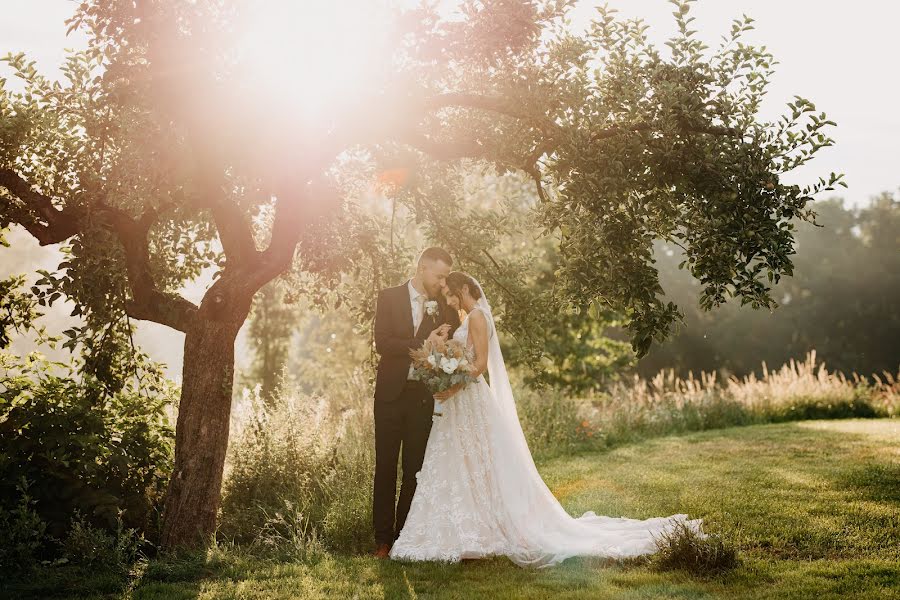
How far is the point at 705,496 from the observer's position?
8312mm

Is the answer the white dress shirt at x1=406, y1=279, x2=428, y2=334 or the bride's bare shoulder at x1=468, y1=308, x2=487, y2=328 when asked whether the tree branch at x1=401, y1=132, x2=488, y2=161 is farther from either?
the bride's bare shoulder at x1=468, y1=308, x2=487, y2=328

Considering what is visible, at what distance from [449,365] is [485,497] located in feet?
3.90

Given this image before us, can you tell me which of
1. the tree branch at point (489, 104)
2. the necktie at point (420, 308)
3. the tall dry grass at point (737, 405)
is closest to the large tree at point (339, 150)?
the tree branch at point (489, 104)

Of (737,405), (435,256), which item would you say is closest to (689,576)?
(435,256)

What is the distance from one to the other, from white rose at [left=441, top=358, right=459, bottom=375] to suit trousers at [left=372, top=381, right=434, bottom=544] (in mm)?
547

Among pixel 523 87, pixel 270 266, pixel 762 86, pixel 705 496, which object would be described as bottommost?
pixel 705 496

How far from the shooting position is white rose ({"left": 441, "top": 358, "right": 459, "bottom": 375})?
20.9 ft

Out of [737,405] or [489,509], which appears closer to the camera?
[489,509]

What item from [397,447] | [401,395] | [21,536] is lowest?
[21,536]

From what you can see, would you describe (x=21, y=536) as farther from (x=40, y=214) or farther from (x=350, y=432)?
(x=350, y=432)

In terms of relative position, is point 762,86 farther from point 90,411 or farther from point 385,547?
point 90,411

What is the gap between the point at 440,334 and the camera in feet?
22.2

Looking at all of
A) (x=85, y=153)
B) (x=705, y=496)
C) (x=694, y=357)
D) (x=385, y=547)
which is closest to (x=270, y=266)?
(x=85, y=153)

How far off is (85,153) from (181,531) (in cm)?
397
